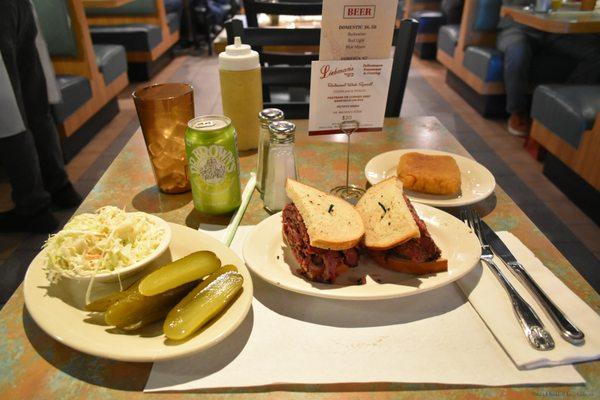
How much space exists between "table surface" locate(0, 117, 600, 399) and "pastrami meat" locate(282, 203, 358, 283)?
0.20 metres

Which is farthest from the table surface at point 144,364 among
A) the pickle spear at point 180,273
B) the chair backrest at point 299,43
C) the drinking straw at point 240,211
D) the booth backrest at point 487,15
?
the booth backrest at point 487,15

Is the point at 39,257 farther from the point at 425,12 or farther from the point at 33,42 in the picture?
the point at 425,12

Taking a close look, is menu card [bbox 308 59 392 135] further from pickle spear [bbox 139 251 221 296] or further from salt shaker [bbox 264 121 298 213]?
pickle spear [bbox 139 251 221 296]

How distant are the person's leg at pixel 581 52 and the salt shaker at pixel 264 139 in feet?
11.1

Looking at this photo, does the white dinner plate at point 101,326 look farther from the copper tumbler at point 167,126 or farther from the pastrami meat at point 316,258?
the copper tumbler at point 167,126

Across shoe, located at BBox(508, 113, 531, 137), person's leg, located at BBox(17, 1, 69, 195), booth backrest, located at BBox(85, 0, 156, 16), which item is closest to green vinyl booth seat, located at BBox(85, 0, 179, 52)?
booth backrest, located at BBox(85, 0, 156, 16)

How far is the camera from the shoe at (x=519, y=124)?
3.60 metres

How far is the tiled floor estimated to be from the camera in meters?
2.20

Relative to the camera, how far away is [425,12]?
5.95m

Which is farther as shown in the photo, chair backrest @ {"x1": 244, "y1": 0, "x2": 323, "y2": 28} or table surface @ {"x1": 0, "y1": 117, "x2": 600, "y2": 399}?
chair backrest @ {"x1": 244, "y1": 0, "x2": 323, "y2": 28}

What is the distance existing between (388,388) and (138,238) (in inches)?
20.4

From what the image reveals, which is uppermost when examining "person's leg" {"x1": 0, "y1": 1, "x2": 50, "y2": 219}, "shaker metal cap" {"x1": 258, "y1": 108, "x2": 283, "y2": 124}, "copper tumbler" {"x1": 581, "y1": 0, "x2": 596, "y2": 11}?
"copper tumbler" {"x1": 581, "y1": 0, "x2": 596, "y2": 11}

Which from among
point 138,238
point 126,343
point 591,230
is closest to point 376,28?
point 138,238

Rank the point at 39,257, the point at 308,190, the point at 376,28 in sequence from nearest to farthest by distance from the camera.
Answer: the point at 39,257 → the point at 308,190 → the point at 376,28
